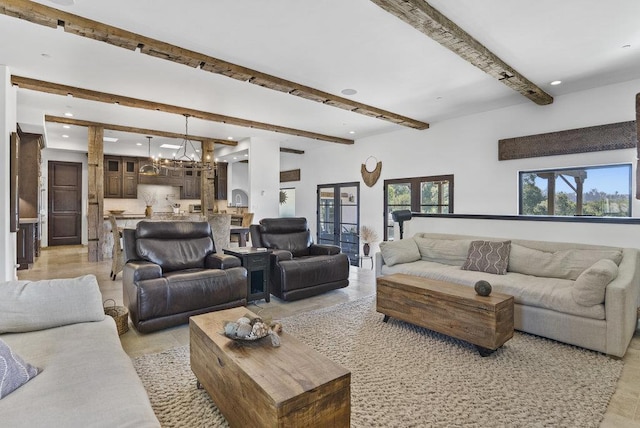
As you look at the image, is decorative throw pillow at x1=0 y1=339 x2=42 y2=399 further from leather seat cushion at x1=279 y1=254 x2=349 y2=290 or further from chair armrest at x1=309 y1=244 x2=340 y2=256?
chair armrest at x1=309 y1=244 x2=340 y2=256

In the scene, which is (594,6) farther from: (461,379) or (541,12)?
(461,379)

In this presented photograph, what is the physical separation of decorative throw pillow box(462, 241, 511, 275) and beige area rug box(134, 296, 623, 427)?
2.43ft

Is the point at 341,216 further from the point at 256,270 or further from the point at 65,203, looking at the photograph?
the point at 65,203

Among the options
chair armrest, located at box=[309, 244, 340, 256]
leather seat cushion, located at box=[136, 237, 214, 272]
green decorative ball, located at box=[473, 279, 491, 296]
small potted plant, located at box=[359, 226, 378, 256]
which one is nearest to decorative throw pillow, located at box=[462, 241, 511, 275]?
green decorative ball, located at box=[473, 279, 491, 296]

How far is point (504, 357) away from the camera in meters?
2.59

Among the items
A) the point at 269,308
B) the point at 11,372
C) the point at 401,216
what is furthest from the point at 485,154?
the point at 11,372

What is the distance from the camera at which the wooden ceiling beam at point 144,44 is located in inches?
105

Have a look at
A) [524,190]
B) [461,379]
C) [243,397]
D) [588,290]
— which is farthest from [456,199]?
[243,397]

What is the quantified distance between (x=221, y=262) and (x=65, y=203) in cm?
824

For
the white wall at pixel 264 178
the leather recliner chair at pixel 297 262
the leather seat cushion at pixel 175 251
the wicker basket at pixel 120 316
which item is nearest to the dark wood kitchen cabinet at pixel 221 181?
the white wall at pixel 264 178

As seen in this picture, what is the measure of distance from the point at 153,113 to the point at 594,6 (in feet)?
19.6

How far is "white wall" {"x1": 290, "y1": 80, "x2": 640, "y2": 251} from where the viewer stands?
437 centimetres

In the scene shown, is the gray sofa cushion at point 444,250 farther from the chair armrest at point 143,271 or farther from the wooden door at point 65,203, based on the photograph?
the wooden door at point 65,203

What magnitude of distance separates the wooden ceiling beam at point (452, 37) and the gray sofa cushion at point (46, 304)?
276 cm
